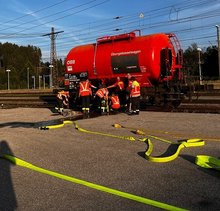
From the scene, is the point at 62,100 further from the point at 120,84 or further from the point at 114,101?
the point at 120,84

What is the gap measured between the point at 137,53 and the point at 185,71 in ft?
9.93

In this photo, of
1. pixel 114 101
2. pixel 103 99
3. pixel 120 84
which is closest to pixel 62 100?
pixel 103 99

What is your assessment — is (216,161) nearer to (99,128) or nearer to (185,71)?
(99,128)

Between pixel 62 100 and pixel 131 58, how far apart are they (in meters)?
4.30

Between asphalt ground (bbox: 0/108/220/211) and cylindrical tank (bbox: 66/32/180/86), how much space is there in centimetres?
504

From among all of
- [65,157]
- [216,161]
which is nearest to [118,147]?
[65,157]

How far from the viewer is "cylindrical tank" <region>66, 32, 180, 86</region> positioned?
52.8 ft

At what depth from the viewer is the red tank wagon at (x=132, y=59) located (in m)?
16.1

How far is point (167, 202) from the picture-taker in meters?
5.02

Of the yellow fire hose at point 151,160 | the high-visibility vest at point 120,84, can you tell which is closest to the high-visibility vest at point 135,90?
the high-visibility vest at point 120,84

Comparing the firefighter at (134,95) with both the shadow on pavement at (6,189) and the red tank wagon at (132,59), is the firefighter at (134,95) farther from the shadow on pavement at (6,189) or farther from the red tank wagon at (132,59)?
the shadow on pavement at (6,189)

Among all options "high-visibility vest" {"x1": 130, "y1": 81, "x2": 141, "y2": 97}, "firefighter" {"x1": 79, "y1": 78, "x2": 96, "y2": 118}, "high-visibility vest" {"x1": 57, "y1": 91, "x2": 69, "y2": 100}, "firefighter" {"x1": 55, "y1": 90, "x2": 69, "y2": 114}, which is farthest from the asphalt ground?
"high-visibility vest" {"x1": 57, "y1": 91, "x2": 69, "y2": 100}

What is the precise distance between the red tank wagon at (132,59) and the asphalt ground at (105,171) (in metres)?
5.05

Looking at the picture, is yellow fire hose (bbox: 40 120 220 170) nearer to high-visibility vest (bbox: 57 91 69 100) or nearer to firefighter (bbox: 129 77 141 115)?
firefighter (bbox: 129 77 141 115)
